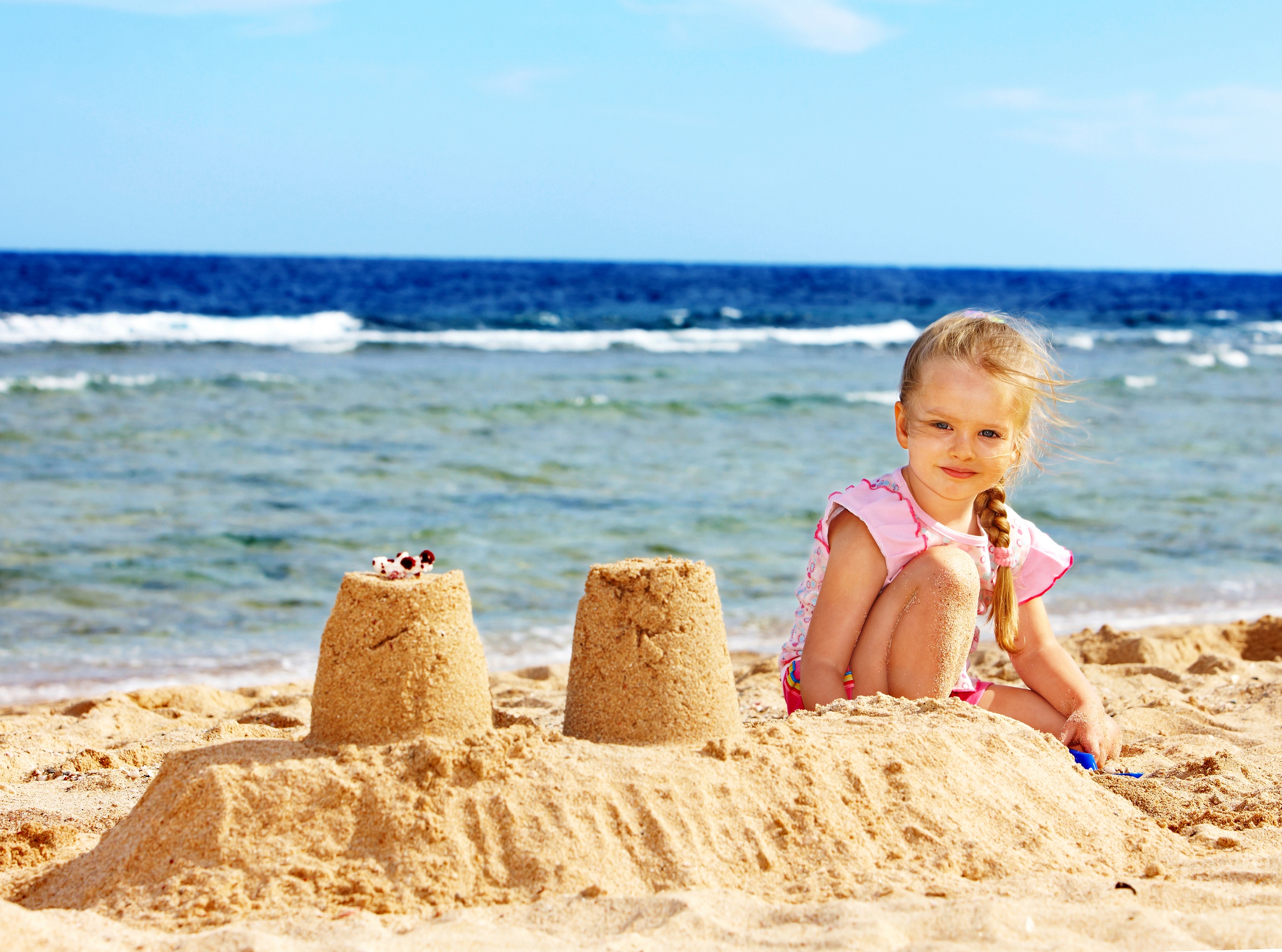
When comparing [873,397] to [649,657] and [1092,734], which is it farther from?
[649,657]

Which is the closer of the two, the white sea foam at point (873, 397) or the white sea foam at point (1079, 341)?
the white sea foam at point (873, 397)

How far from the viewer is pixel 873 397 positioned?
51.0 feet

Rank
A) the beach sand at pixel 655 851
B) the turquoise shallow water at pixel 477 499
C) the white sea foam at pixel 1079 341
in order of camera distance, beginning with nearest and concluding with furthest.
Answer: the beach sand at pixel 655 851, the turquoise shallow water at pixel 477 499, the white sea foam at pixel 1079 341

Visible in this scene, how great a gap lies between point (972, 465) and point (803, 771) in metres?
1.12

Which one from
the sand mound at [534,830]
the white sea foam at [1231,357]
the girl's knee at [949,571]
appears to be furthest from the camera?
the white sea foam at [1231,357]

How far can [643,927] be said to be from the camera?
212 cm

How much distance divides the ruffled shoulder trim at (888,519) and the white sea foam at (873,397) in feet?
37.9

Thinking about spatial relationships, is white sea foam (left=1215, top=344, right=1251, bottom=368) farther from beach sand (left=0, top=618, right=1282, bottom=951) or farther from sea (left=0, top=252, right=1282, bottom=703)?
beach sand (left=0, top=618, right=1282, bottom=951)

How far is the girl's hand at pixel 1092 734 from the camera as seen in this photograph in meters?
3.34

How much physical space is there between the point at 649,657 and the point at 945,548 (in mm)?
1007

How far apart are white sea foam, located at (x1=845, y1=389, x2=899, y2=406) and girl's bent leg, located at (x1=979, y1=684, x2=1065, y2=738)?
11.4m

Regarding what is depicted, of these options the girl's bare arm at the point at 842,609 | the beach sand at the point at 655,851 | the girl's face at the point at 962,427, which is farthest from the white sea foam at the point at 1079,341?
the beach sand at the point at 655,851

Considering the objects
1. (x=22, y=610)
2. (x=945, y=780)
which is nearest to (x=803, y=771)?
(x=945, y=780)

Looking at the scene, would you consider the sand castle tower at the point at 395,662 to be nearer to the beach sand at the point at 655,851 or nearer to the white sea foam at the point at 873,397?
the beach sand at the point at 655,851
